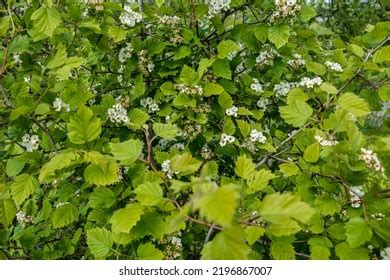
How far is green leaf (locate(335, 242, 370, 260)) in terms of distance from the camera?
4.50 feet

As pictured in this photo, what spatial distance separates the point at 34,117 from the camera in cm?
170

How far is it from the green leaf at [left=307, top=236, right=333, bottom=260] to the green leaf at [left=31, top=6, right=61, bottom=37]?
1.06m

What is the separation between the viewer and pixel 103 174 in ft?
4.66

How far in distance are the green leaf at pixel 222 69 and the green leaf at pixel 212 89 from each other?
69 millimetres

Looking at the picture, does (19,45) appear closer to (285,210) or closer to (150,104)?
(150,104)

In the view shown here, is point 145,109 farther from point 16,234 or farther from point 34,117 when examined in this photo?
point 16,234

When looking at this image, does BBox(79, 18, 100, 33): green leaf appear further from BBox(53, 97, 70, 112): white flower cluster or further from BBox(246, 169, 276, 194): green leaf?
BBox(246, 169, 276, 194): green leaf

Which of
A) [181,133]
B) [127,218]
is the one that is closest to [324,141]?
[181,133]

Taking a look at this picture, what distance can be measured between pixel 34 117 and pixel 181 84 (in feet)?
1.72

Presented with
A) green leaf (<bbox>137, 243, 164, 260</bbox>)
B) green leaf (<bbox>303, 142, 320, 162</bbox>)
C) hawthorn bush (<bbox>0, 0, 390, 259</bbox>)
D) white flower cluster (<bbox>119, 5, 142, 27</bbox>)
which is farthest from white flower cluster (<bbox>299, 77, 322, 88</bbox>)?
green leaf (<bbox>137, 243, 164, 260</bbox>)

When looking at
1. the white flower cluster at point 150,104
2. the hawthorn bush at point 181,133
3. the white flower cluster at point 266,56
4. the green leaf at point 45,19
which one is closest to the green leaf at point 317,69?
the hawthorn bush at point 181,133

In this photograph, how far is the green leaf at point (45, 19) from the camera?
1655mm

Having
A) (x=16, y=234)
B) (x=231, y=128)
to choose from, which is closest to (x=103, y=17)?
(x=231, y=128)

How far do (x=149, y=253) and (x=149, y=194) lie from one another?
191 millimetres
